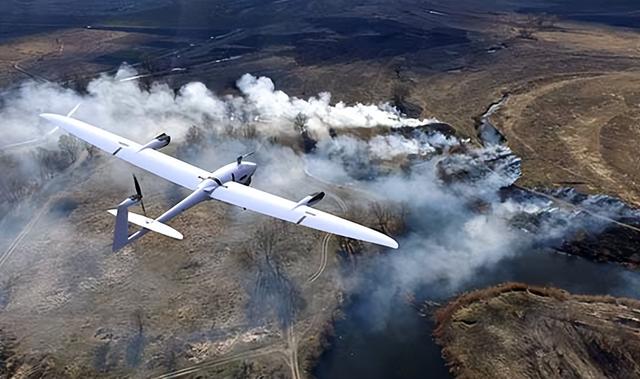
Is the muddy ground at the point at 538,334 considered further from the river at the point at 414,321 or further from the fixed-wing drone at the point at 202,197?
the fixed-wing drone at the point at 202,197

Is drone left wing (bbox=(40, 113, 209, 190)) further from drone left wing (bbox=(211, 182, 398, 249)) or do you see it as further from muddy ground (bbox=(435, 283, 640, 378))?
muddy ground (bbox=(435, 283, 640, 378))

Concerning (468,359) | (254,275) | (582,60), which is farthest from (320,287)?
(582,60)

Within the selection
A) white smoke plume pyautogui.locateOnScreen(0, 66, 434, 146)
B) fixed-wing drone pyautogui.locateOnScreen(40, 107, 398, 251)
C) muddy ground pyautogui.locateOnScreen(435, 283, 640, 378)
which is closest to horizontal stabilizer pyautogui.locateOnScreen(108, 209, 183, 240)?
fixed-wing drone pyautogui.locateOnScreen(40, 107, 398, 251)

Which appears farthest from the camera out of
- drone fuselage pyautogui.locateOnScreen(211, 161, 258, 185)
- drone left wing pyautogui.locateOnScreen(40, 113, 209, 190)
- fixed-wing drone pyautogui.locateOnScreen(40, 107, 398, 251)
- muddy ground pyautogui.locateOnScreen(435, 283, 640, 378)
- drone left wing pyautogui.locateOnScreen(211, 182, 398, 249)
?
drone left wing pyautogui.locateOnScreen(40, 113, 209, 190)

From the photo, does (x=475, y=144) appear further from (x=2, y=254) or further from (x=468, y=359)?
(x=2, y=254)

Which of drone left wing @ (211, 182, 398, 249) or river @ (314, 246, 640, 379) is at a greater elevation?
drone left wing @ (211, 182, 398, 249)

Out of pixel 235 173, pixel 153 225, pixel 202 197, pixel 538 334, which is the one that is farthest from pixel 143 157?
pixel 538 334

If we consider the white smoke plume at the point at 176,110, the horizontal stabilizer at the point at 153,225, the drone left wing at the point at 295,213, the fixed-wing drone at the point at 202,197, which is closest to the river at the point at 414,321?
the drone left wing at the point at 295,213

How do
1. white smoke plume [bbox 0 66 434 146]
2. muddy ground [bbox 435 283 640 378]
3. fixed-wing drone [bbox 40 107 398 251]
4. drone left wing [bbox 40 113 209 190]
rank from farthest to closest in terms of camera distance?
white smoke plume [bbox 0 66 434 146]
drone left wing [bbox 40 113 209 190]
fixed-wing drone [bbox 40 107 398 251]
muddy ground [bbox 435 283 640 378]
